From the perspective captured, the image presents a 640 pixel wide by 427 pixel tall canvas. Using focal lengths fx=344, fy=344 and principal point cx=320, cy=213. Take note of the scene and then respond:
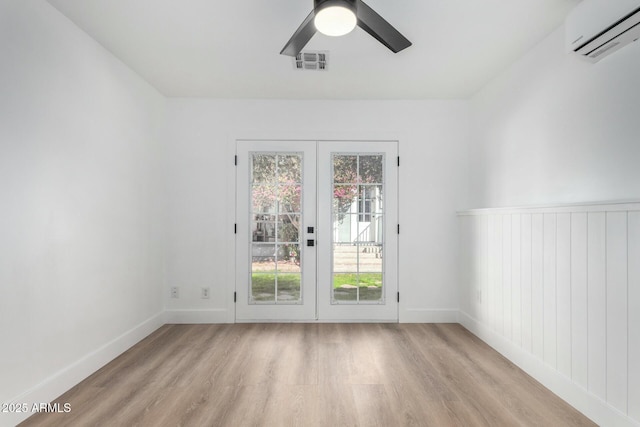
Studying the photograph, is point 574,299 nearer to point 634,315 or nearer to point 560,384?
point 634,315

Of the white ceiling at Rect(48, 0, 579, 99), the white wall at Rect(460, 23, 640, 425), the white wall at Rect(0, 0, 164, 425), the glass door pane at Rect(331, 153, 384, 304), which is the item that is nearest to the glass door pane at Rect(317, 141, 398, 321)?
the glass door pane at Rect(331, 153, 384, 304)

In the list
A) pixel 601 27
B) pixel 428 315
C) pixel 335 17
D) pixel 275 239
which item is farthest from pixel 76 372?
pixel 601 27

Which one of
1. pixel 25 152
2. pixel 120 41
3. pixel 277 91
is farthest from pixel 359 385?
pixel 120 41

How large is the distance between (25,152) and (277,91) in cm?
224

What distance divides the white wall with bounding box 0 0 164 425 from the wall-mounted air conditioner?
3218 mm

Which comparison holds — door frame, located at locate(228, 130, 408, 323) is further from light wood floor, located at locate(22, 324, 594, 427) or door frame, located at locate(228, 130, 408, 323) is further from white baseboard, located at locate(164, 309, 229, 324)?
light wood floor, located at locate(22, 324, 594, 427)

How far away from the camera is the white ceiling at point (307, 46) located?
86.2 inches

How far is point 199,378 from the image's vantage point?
2.48 m

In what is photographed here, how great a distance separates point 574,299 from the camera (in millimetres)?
2146

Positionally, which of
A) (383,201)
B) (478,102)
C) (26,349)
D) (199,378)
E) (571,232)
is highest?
(478,102)

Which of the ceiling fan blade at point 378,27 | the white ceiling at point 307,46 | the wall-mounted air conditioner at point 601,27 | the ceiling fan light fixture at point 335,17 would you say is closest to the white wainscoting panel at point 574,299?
the wall-mounted air conditioner at point 601,27

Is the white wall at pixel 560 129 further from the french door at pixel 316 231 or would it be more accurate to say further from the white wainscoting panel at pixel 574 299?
the french door at pixel 316 231

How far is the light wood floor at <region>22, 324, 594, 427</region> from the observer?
6.52 ft

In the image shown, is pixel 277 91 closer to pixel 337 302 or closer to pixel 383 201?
pixel 383 201
